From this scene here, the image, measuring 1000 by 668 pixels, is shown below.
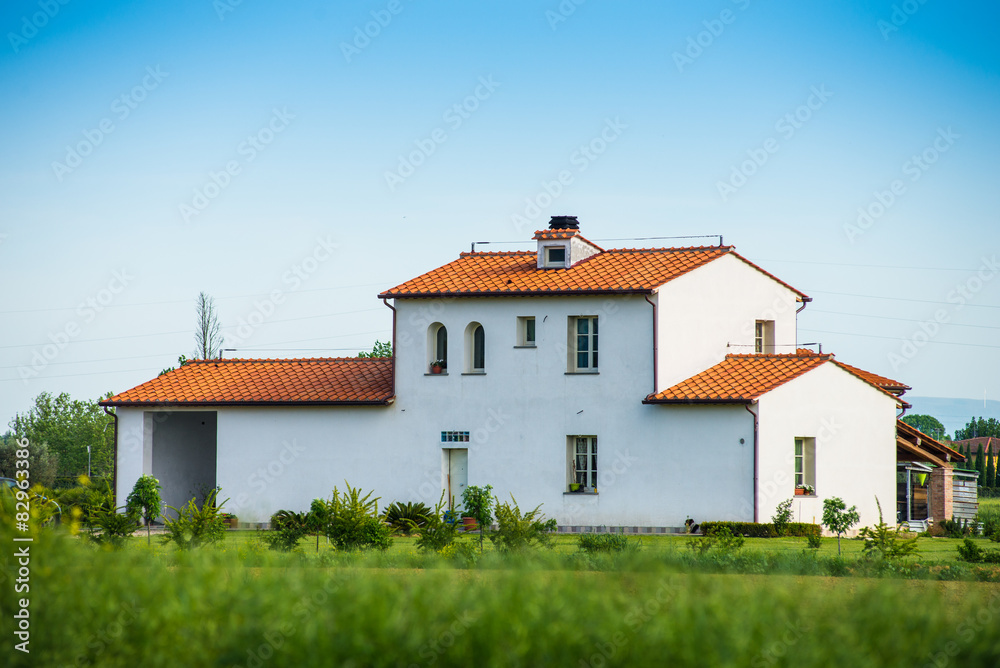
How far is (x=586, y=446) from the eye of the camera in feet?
93.5

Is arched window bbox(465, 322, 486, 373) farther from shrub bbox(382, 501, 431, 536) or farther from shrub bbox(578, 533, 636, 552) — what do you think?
shrub bbox(578, 533, 636, 552)

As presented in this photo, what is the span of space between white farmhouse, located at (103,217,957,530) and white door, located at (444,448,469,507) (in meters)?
0.07

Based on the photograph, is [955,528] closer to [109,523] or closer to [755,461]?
[755,461]

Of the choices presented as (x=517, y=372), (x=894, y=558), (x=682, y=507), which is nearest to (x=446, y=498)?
(x=517, y=372)

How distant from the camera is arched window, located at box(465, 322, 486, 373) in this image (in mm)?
29516

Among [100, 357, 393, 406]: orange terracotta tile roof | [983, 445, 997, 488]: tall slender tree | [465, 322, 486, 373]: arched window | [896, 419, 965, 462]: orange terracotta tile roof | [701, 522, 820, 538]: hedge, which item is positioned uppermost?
[465, 322, 486, 373]: arched window

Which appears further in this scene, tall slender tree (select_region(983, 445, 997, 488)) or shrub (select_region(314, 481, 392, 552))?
tall slender tree (select_region(983, 445, 997, 488))

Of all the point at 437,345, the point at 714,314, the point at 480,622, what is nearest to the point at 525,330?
the point at 437,345

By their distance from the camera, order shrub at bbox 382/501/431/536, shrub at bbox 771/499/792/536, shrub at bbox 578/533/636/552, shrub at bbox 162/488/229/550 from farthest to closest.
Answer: shrub at bbox 382/501/431/536, shrub at bbox 771/499/792/536, shrub at bbox 162/488/229/550, shrub at bbox 578/533/636/552

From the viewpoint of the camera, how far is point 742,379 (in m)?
27.7

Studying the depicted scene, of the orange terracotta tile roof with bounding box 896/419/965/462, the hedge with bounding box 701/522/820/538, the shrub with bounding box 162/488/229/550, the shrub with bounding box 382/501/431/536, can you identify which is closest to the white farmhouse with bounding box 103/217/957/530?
the hedge with bounding box 701/522/820/538

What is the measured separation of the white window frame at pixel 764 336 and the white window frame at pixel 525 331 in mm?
6558

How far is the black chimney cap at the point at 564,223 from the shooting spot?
102 feet

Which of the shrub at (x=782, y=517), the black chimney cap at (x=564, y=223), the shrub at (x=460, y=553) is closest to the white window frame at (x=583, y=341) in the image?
the black chimney cap at (x=564, y=223)
